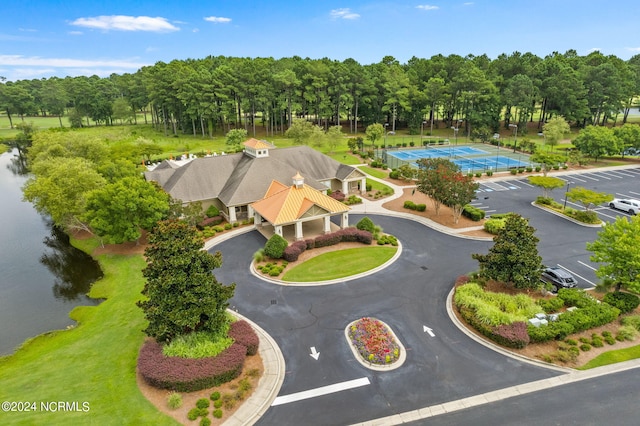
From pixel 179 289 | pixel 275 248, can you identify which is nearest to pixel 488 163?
pixel 275 248

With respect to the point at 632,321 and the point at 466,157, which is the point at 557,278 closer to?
the point at 632,321

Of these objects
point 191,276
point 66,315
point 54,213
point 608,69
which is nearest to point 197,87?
point 54,213

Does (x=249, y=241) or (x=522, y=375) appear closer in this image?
(x=522, y=375)

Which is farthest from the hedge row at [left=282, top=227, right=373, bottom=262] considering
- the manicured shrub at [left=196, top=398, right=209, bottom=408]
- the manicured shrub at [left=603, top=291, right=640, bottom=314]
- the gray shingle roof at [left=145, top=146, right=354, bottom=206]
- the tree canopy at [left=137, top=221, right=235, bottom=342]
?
the manicured shrub at [left=603, top=291, right=640, bottom=314]

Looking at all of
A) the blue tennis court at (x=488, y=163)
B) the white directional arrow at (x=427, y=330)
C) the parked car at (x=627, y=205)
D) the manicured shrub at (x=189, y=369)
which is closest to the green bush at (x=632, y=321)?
the white directional arrow at (x=427, y=330)

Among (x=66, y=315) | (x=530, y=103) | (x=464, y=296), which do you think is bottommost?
(x=66, y=315)

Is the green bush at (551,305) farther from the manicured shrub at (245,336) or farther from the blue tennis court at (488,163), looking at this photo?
the blue tennis court at (488,163)

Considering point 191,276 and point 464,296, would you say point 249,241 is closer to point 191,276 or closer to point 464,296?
point 191,276
